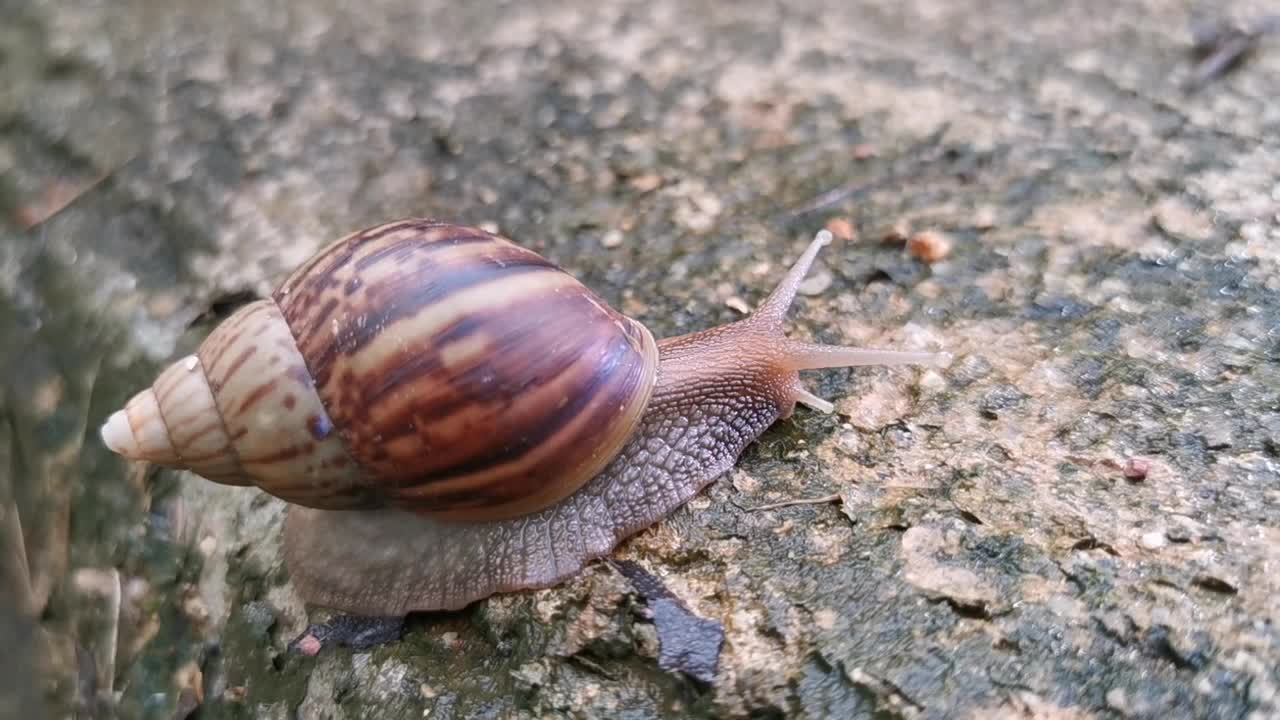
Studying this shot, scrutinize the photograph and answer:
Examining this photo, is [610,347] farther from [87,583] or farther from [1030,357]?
[87,583]

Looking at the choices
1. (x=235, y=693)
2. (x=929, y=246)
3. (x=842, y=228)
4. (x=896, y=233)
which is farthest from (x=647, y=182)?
(x=235, y=693)

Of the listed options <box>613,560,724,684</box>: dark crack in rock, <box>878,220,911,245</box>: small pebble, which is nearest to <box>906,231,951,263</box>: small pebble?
<box>878,220,911,245</box>: small pebble

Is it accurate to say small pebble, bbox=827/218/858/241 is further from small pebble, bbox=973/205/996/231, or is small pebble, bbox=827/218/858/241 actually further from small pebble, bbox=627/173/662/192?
small pebble, bbox=627/173/662/192

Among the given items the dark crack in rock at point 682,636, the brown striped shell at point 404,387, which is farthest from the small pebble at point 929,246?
the dark crack in rock at point 682,636

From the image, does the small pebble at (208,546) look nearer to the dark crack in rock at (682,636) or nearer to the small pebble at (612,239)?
the dark crack in rock at (682,636)

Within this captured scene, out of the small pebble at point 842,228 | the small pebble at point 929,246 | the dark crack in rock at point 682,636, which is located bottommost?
the dark crack in rock at point 682,636
